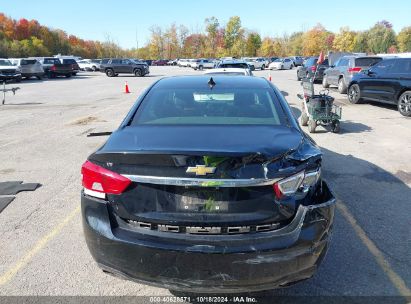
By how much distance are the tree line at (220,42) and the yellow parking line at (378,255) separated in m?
91.9

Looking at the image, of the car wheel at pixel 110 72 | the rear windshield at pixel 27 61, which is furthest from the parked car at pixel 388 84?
the car wheel at pixel 110 72

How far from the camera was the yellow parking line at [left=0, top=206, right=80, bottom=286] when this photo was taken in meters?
3.41

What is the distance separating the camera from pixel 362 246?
151 inches

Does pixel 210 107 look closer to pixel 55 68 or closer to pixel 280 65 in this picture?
pixel 55 68

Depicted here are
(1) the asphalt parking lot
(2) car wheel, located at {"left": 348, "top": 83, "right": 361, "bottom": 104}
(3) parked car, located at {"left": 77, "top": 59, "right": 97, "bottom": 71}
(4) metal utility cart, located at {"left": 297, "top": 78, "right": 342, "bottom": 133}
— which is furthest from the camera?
(3) parked car, located at {"left": 77, "top": 59, "right": 97, "bottom": 71}

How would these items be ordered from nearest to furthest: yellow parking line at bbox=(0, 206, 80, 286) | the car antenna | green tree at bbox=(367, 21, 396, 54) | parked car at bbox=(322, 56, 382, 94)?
1. yellow parking line at bbox=(0, 206, 80, 286)
2. the car antenna
3. parked car at bbox=(322, 56, 382, 94)
4. green tree at bbox=(367, 21, 396, 54)

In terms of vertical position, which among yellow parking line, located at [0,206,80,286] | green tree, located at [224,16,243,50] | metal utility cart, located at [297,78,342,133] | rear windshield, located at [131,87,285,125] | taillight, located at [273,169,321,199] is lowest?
yellow parking line, located at [0,206,80,286]

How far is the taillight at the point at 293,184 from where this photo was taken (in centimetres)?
251

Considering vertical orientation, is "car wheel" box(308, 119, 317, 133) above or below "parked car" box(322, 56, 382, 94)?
below

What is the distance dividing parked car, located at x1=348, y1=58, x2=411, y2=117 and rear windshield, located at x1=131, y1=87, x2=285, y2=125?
→ 31.8 ft

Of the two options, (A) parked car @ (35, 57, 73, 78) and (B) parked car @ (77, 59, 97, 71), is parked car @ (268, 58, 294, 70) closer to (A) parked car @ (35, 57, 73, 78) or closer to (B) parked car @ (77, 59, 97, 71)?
(B) parked car @ (77, 59, 97, 71)

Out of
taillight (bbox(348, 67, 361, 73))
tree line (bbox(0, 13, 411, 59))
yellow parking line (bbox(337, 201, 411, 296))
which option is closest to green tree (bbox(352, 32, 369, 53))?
tree line (bbox(0, 13, 411, 59))

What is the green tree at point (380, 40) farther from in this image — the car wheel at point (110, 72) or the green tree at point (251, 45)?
the car wheel at point (110, 72)

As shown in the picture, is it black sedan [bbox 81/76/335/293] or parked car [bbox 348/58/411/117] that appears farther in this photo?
parked car [bbox 348/58/411/117]
